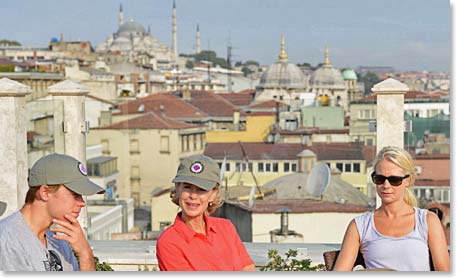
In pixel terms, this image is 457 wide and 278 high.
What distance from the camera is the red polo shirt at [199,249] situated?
2.33 meters

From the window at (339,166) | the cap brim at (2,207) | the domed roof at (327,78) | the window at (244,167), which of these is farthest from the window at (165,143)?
the domed roof at (327,78)

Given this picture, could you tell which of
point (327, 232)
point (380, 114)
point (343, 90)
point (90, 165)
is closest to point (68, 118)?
point (380, 114)

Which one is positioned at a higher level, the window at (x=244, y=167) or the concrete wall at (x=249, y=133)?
the concrete wall at (x=249, y=133)

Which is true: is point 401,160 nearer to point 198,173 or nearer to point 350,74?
point 198,173

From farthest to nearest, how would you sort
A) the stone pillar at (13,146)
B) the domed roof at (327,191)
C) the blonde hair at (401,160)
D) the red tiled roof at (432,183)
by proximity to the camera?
the red tiled roof at (432,183)
the domed roof at (327,191)
the stone pillar at (13,146)
the blonde hair at (401,160)

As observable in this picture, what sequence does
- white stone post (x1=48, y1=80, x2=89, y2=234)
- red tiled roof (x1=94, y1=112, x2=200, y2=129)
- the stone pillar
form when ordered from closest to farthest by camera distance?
the stone pillar, white stone post (x1=48, y1=80, x2=89, y2=234), red tiled roof (x1=94, y1=112, x2=200, y2=129)

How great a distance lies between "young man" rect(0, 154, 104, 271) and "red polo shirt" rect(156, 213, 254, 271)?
24 cm

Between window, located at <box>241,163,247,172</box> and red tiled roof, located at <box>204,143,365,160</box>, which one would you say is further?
red tiled roof, located at <box>204,143,365,160</box>

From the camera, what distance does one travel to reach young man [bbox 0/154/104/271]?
2.12m

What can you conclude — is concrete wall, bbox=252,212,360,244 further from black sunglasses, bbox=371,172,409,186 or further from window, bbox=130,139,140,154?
window, bbox=130,139,140,154

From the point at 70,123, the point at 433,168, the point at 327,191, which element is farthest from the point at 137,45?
the point at 70,123

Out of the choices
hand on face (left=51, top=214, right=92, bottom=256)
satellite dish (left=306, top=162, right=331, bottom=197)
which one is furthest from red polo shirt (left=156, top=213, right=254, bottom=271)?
satellite dish (left=306, top=162, right=331, bottom=197)

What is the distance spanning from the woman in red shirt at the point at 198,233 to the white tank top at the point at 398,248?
34cm

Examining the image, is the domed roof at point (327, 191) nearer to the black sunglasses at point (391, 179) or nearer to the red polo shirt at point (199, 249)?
the black sunglasses at point (391, 179)
